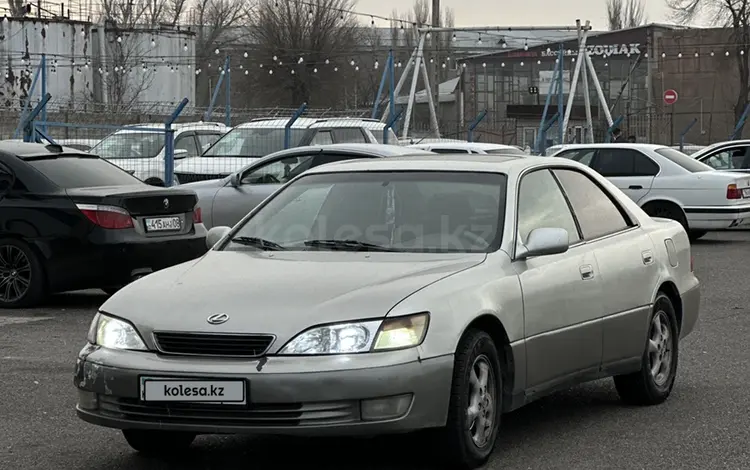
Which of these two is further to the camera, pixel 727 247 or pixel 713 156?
pixel 713 156

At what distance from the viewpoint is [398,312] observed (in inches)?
219

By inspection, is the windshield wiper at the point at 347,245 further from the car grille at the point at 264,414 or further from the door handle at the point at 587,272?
the car grille at the point at 264,414

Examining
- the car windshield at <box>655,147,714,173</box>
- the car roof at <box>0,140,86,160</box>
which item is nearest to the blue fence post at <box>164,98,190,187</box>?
the car roof at <box>0,140,86,160</box>

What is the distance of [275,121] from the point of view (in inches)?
923

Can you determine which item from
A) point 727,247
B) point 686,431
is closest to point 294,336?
point 686,431

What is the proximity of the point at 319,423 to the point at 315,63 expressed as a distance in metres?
67.6

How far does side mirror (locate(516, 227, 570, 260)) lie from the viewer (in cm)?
640

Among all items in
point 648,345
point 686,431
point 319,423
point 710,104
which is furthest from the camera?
point 710,104

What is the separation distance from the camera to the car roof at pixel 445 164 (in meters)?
7.00

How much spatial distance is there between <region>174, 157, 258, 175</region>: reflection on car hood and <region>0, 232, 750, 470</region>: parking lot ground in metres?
12.5

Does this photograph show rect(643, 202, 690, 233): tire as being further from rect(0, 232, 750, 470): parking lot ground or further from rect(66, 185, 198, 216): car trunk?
rect(0, 232, 750, 470): parking lot ground

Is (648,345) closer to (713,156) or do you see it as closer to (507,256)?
(507,256)

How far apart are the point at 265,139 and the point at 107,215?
36.7ft

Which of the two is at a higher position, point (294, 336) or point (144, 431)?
point (294, 336)
